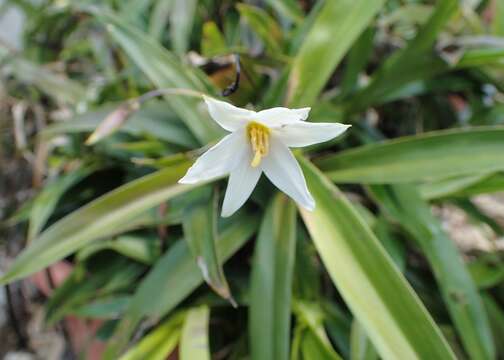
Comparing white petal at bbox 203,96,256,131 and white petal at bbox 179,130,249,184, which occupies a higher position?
white petal at bbox 203,96,256,131

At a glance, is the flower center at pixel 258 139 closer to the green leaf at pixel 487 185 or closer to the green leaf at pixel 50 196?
the green leaf at pixel 487 185

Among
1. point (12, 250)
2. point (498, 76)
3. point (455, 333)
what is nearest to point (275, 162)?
point (455, 333)

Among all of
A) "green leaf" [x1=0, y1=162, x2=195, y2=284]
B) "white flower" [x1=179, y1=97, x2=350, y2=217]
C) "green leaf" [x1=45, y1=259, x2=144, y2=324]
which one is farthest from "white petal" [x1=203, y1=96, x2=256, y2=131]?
"green leaf" [x1=45, y1=259, x2=144, y2=324]

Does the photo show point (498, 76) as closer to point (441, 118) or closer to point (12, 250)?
point (441, 118)

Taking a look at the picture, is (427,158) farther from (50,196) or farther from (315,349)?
(50,196)

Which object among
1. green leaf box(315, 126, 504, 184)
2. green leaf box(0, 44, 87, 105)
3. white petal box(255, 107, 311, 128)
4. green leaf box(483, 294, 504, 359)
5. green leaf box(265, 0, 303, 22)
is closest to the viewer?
white petal box(255, 107, 311, 128)

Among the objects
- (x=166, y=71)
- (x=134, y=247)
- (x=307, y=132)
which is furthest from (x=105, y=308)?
(x=307, y=132)

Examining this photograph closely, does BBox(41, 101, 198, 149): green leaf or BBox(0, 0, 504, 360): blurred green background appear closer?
BBox(0, 0, 504, 360): blurred green background

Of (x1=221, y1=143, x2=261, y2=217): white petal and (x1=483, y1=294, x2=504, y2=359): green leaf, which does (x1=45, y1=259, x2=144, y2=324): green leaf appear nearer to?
(x1=221, y1=143, x2=261, y2=217): white petal
